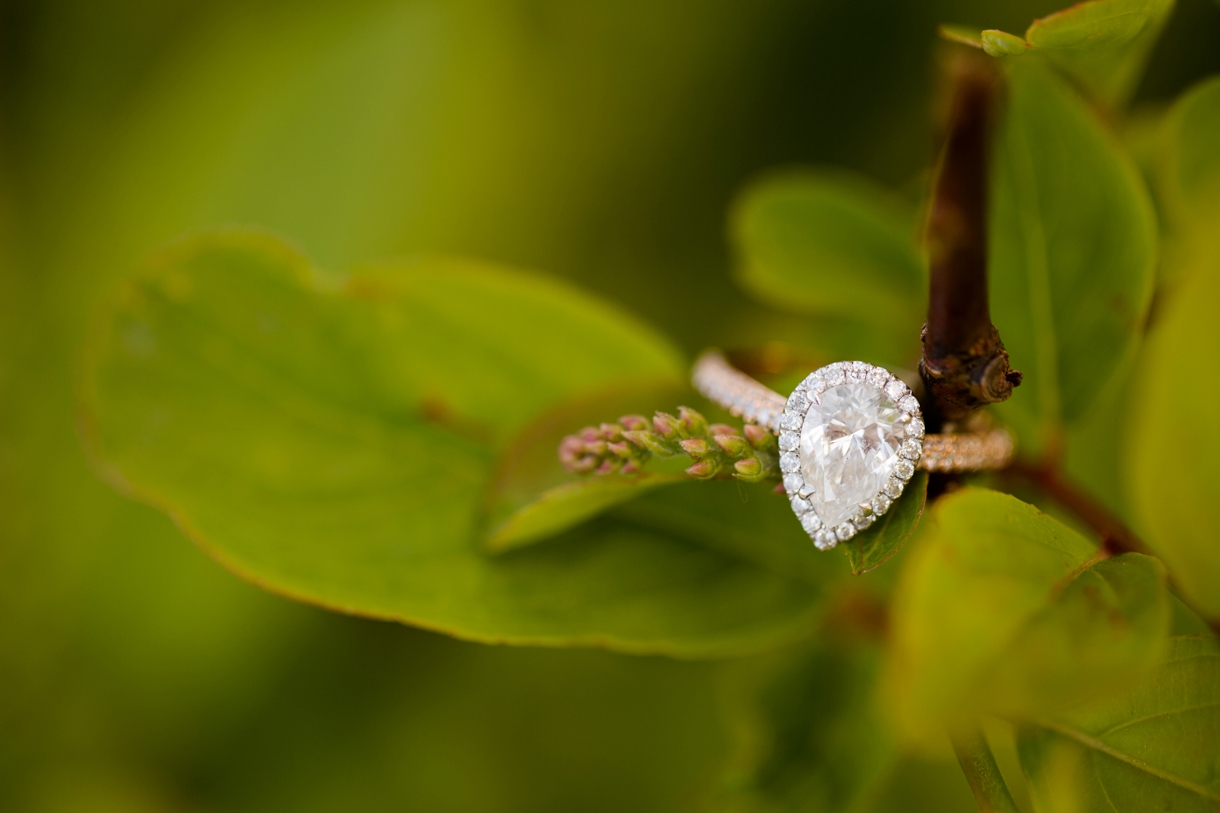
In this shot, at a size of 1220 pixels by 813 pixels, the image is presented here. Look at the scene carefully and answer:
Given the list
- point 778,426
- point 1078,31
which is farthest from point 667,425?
point 1078,31

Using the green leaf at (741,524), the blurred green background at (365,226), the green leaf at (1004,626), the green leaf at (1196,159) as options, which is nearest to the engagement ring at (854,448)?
the green leaf at (1004,626)

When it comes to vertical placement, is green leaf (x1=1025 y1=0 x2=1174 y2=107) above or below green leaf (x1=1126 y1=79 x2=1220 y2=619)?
above

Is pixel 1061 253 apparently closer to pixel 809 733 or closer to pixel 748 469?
pixel 748 469

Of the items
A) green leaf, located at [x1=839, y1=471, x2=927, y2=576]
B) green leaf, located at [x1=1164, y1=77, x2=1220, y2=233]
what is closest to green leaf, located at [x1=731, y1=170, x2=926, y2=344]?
green leaf, located at [x1=1164, y1=77, x2=1220, y2=233]

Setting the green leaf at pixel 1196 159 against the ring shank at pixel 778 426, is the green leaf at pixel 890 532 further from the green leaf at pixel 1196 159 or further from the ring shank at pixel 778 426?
the green leaf at pixel 1196 159

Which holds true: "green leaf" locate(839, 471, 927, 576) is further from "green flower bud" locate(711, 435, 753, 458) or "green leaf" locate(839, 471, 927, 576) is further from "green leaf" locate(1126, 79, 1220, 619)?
"green leaf" locate(1126, 79, 1220, 619)
